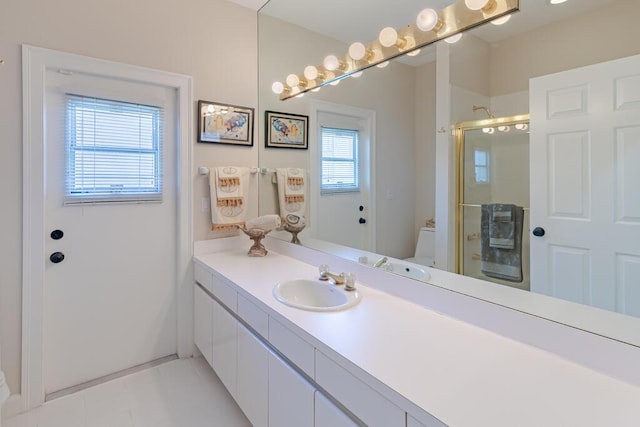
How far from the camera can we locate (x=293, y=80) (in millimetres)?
2398

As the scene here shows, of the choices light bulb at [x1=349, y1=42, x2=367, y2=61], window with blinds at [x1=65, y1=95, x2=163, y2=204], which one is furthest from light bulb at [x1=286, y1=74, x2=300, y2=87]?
window with blinds at [x1=65, y1=95, x2=163, y2=204]

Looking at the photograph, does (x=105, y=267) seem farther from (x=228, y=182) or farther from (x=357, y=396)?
(x=357, y=396)

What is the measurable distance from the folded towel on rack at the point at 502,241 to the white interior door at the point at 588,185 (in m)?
0.06

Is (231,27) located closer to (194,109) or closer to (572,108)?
(194,109)

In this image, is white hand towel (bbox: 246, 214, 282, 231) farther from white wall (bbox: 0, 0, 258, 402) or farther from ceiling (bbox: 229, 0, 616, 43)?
ceiling (bbox: 229, 0, 616, 43)

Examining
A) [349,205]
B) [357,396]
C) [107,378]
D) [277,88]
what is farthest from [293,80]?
[107,378]

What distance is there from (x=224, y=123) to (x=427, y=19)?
5.29 feet

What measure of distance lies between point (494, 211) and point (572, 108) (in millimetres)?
447

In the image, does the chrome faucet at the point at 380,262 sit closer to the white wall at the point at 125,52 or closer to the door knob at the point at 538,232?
the door knob at the point at 538,232

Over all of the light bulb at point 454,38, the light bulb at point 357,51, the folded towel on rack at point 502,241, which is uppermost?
the light bulb at point 357,51

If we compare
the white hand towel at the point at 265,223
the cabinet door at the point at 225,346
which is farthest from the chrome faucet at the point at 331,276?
the white hand towel at the point at 265,223

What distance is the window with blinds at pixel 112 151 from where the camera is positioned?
79.6 inches

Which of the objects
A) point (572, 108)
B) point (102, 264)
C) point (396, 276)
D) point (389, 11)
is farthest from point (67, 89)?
point (572, 108)

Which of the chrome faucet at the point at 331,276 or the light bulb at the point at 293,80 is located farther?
the light bulb at the point at 293,80
